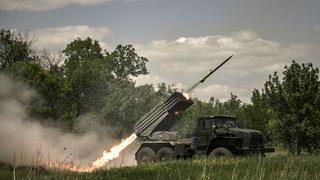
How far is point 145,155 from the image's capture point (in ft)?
98.8

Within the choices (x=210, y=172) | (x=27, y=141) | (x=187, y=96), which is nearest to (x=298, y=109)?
(x=187, y=96)

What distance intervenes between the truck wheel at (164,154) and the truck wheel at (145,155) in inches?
12.6

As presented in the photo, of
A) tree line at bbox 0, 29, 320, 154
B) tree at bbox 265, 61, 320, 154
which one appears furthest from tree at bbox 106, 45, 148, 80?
tree at bbox 265, 61, 320, 154

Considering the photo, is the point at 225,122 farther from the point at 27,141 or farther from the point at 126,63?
the point at 126,63

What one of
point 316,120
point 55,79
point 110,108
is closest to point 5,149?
point 316,120

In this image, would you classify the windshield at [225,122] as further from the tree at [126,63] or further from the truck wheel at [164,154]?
the tree at [126,63]

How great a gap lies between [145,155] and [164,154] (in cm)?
130

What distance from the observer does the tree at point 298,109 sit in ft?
110

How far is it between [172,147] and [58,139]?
12996mm

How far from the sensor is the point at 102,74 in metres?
66.4

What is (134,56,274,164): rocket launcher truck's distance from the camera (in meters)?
26.7

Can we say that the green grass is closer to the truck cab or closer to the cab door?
the truck cab

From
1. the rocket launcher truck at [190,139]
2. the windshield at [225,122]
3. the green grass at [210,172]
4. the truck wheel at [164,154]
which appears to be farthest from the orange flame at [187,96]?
the green grass at [210,172]

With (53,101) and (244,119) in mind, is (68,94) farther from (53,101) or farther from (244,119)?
(244,119)
